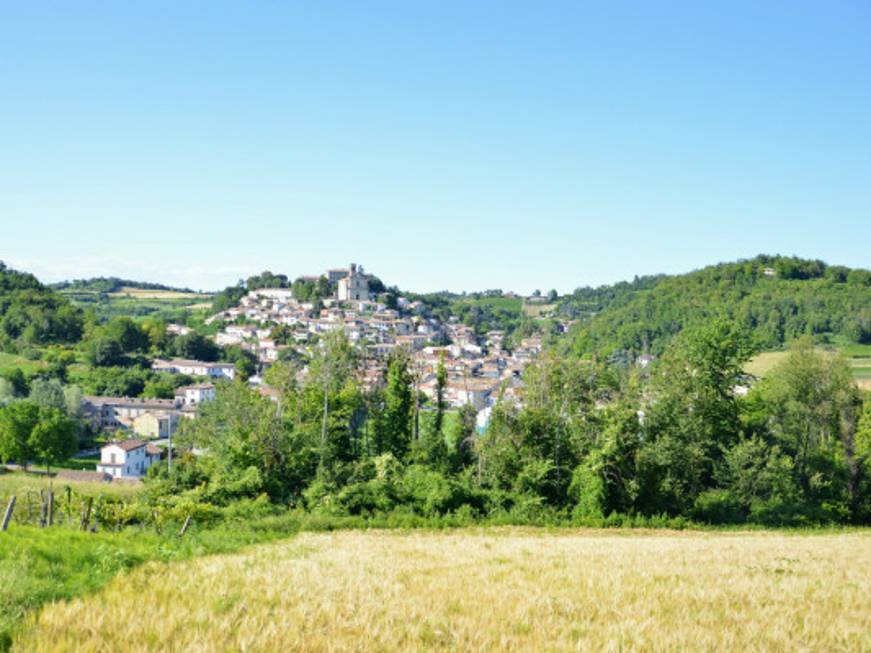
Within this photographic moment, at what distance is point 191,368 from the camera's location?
111 meters

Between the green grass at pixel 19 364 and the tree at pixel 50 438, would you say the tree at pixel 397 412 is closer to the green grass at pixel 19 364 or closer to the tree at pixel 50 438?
the tree at pixel 50 438

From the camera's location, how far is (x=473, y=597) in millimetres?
9789

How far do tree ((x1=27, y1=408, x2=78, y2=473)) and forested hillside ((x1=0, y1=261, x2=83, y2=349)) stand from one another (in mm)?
52169

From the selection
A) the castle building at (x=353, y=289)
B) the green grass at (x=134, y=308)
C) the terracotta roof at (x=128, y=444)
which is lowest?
the terracotta roof at (x=128, y=444)

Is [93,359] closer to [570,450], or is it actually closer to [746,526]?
[570,450]

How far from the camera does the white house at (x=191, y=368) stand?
10986 centimetres

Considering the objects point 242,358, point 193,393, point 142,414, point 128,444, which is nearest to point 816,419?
point 128,444

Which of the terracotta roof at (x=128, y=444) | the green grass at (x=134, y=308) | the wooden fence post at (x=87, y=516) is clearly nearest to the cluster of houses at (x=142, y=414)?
the terracotta roof at (x=128, y=444)

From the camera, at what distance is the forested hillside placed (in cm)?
11131

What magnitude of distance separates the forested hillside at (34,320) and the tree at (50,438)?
52.2 meters

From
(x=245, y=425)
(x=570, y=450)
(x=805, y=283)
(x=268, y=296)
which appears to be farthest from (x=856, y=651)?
(x=268, y=296)

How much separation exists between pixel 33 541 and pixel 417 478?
1995 centimetres

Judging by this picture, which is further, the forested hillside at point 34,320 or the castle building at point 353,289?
the castle building at point 353,289

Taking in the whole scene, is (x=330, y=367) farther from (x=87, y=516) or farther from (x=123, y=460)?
(x=123, y=460)
